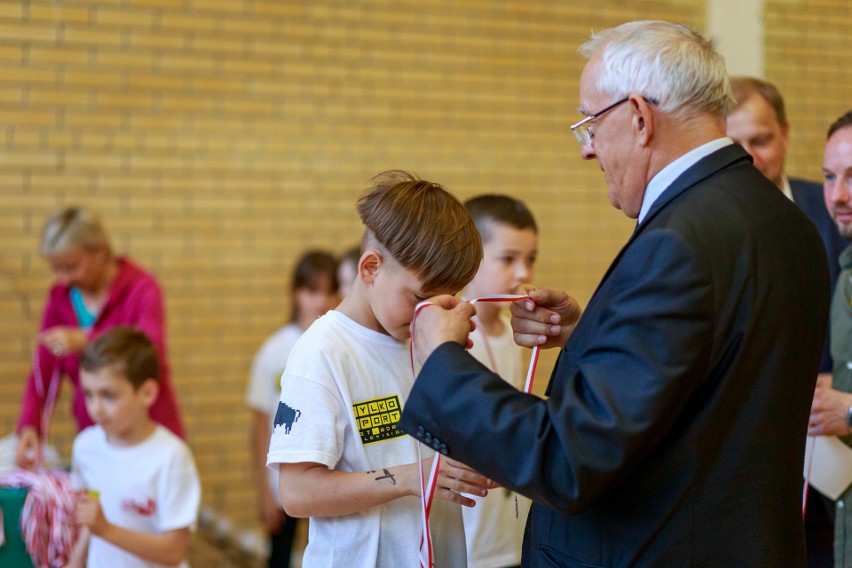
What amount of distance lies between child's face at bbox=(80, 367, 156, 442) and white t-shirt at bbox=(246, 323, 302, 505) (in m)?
1.58

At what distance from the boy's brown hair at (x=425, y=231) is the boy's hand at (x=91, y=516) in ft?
4.92

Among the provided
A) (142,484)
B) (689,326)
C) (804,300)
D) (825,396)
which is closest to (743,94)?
(825,396)

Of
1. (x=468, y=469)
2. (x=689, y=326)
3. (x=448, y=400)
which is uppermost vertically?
(x=689, y=326)

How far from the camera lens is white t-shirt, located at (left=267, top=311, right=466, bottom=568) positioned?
76.7 inches

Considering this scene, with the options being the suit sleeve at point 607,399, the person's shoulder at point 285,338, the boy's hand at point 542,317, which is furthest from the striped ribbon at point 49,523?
the suit sleeve at point 607,399

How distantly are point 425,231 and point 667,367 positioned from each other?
0.67 metres

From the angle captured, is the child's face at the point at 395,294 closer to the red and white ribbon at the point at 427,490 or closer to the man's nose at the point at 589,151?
the red and white ribbon at the point at 427,490

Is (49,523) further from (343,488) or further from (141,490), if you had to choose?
(343,488)

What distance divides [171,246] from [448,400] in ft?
14.7

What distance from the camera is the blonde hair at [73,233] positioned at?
4.16 m

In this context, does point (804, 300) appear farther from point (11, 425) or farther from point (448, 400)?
point (11, 425)

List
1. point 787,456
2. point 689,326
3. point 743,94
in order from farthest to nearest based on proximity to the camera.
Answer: point 743,94 < point 787,456 < point 689,326

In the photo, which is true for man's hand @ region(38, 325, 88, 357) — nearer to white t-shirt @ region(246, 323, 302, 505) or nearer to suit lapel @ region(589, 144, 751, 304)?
white t-shirt @ region(246, 323, 302, 505)

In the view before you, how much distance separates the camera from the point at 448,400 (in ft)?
5.37
